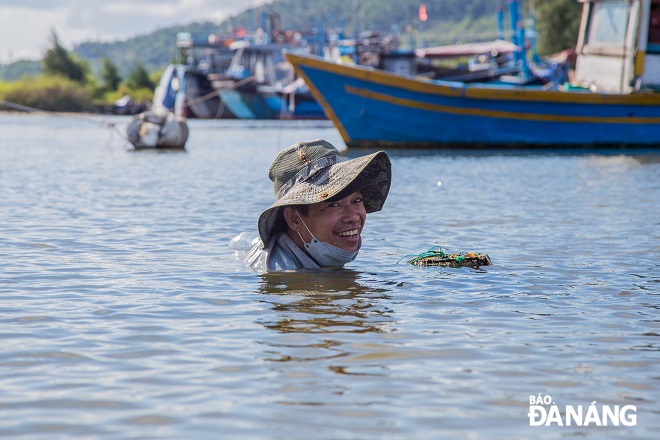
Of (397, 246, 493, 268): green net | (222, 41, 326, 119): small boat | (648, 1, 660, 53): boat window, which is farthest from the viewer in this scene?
(222, 41, 326, 119): small boat

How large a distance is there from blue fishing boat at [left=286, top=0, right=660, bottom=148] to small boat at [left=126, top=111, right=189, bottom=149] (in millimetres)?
4972

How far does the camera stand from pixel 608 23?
24828mm

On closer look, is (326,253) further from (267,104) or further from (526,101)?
(267,104)

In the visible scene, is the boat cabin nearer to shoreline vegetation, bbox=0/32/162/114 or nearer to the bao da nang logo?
the bao da nang logo

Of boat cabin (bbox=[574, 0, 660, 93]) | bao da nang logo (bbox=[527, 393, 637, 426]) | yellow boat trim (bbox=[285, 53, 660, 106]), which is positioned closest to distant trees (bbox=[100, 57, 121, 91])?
yellow boat trim (bbox=[285, 53, 660, 106])

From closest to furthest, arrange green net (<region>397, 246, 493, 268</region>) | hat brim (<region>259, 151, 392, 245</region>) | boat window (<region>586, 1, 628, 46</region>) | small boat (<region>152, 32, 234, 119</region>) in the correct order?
hat brim (<region>259, 151, 392, 245</region>), green net (<region>397, 246, 493, 268</region>), boat window (<region>586, 1, 628, 46</region>), small boat (<region>152, 32, 234, 119</region>)

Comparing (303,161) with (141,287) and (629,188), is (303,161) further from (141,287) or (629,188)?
(629,188)

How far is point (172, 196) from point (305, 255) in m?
7.68

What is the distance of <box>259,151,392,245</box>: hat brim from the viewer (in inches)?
265

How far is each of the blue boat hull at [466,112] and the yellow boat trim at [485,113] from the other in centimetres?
2

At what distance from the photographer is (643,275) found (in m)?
7.86

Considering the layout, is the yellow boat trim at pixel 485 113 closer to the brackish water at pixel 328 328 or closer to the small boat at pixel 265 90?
the brackish water at pixel 328 328

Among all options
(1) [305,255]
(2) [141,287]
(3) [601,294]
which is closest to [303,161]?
(1) [305,255]

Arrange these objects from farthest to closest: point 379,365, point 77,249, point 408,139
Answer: point 408,139, point 77,249, point 379,365
